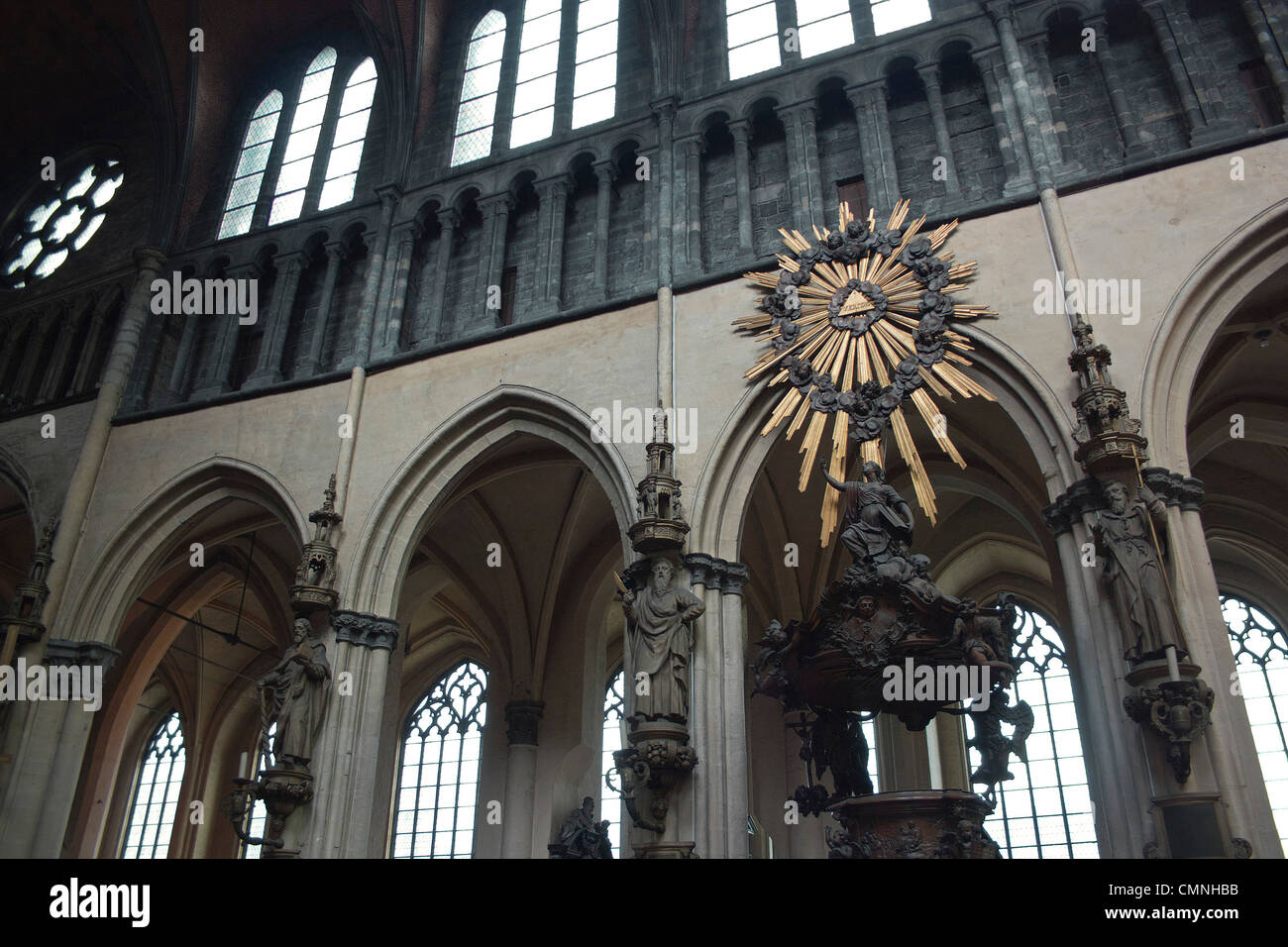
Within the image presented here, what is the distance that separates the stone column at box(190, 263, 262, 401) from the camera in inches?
512

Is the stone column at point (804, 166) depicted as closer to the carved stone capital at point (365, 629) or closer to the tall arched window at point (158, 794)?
the carved stone capital at point (365, 629)

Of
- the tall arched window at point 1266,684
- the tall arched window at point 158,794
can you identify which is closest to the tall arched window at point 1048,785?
the tall arched window at point 1266,684

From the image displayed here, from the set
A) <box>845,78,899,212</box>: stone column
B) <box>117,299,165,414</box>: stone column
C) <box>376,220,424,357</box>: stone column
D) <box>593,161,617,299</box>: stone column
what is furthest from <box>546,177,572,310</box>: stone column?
<box>117,299,165,414</box>: stone column

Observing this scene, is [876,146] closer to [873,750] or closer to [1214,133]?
[1214,133]

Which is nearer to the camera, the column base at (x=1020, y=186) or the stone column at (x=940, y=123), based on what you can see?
the column base at (x=1020, y=186)

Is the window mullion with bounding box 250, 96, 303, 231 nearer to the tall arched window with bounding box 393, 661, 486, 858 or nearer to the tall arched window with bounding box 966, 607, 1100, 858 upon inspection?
the tall arched window with bounding box 393, 661, 486, 858

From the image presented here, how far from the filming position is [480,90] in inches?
569

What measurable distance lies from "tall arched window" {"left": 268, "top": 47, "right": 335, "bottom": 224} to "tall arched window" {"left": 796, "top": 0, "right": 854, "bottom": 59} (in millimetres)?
7327

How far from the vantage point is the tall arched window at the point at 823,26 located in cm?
1213

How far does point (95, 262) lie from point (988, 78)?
1291cm

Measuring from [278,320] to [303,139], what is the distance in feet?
12.5

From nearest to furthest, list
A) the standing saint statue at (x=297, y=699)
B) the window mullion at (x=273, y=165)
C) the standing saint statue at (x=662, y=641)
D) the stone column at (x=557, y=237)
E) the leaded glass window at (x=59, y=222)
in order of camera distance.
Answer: the standing saint statue at (x=662, y=641), the standing saint statue at (x=297, y=699), the stone column at (x=557, y=237), the window mullion at (x=273, y=165), the leaded glass window at (x=59, y=222)

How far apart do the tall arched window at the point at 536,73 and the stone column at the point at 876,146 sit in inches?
167
